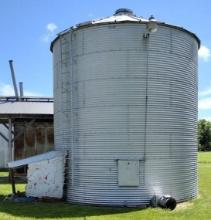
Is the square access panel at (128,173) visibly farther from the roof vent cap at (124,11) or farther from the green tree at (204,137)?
the green tree at (204,137)

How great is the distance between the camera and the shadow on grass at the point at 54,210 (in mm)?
Result: 16625

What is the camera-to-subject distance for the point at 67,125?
1998cm

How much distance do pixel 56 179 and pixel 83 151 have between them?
1831 millimetres

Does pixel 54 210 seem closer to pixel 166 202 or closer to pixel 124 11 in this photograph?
pixel 166 202

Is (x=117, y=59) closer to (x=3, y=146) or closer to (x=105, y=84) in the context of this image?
(x=105, y=84)

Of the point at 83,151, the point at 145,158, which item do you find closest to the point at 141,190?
the point at 145,158

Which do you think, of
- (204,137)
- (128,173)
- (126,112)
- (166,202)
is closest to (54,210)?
(128,173)

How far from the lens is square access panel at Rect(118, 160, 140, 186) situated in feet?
59.8

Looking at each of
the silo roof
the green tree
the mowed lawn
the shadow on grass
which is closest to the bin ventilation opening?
the mowed lawn

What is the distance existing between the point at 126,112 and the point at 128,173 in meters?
2.28

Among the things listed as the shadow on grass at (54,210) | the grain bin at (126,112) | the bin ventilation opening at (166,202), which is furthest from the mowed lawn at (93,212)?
the grain bin at (126,112)

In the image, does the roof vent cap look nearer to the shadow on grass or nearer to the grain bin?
the grain bin

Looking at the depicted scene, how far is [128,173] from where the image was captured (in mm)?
18250

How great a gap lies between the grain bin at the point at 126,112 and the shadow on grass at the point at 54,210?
763 mm
